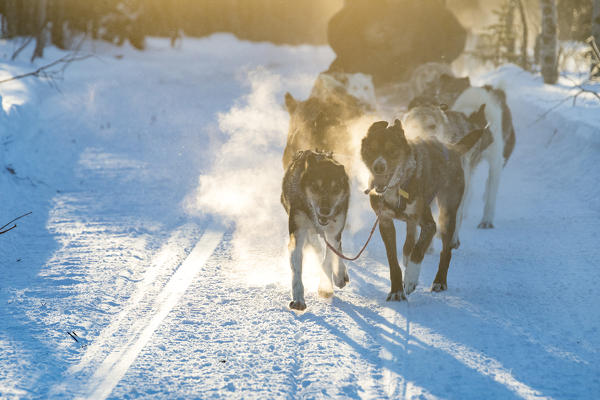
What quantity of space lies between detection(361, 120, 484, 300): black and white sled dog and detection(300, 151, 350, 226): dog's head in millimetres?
258

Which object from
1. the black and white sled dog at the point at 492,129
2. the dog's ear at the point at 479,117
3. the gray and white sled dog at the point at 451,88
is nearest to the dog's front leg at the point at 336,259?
the black and white sled dog at the point at 492,129

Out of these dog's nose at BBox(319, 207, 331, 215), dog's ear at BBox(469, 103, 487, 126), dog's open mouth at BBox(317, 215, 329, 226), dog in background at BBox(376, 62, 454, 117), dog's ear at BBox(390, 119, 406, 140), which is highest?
dog's ear at BBox(390, 119, 406, 140)

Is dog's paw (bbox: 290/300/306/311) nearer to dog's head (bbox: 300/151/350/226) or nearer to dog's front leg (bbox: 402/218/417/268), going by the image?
dog's head (bbox: 300/151/350/226)

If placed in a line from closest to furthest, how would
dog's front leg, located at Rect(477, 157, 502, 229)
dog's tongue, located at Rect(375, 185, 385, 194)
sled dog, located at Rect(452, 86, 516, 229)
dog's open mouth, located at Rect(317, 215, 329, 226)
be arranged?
dog's tongue, located at Rect(375, 185, 385, 194)
dog's open mouth, located at Rect(317, 215, 329, 226)
dog's front leg, located at Rect(477, 157, 502, 229)
sled dog, located at Rect(452, 86, 516, 229)

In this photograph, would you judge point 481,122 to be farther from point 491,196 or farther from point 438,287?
point 438,287

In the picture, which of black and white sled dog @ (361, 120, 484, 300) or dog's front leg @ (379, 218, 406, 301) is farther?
dog's front leg @ (379, 218, 406, 301)

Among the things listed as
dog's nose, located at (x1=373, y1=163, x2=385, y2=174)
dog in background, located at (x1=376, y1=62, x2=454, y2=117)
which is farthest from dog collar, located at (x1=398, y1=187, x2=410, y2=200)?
dog in background, located at (x1=376, y1=62, x2=454, y2=117)

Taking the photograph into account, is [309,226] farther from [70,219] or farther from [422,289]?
[70,219]

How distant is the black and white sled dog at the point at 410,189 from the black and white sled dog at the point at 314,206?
0.27 metres

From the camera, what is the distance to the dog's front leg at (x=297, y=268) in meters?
5.07

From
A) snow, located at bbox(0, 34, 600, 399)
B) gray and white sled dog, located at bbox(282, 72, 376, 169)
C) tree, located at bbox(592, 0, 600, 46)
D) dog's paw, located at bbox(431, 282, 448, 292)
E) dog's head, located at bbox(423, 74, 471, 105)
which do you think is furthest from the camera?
tree, located at bbox(592, 0, 600, 46)

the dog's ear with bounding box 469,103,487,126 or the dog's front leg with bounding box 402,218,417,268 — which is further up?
the dog's ear with bounding box 469,103,487,126

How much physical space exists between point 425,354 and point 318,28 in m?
54.8

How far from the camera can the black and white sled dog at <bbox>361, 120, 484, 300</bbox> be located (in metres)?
4.83
